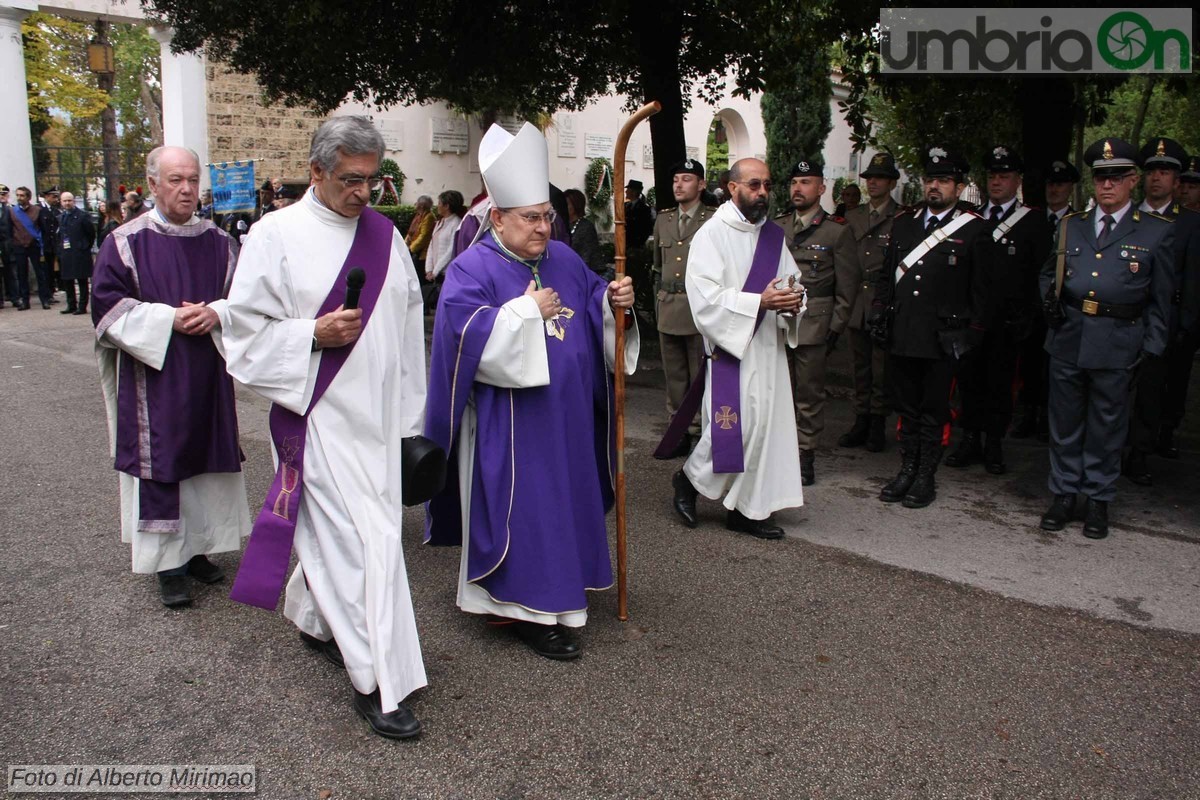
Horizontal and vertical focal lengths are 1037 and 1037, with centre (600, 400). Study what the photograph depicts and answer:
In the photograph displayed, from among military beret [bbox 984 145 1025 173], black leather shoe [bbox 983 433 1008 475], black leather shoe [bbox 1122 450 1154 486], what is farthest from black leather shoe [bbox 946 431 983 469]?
military beret [bbox 984 145 1025 173]

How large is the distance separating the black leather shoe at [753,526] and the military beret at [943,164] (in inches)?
87.4

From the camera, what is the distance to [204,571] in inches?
188

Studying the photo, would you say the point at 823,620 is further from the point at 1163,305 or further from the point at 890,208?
the point at 890,208

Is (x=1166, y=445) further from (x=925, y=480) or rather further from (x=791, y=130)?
(x=791, y=130)

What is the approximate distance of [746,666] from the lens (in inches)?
155

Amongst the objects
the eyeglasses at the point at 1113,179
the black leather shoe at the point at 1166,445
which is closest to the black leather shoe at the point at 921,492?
the eyeglasses at the point at 1113,179

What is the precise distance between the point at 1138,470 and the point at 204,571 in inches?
221

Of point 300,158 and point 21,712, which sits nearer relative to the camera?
point 21,712

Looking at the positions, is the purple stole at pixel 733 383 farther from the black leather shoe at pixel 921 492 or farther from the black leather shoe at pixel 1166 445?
the black leather shoe at pixel 1166 445

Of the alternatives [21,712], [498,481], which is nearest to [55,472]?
[21,712]

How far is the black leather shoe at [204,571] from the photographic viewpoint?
4766 mm

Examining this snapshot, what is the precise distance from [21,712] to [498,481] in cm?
180

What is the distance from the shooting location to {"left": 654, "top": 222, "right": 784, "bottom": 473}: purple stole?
5.34 metres

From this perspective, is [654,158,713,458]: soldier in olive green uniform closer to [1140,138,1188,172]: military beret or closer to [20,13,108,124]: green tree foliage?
[1140,138,1188,172]: military beret
